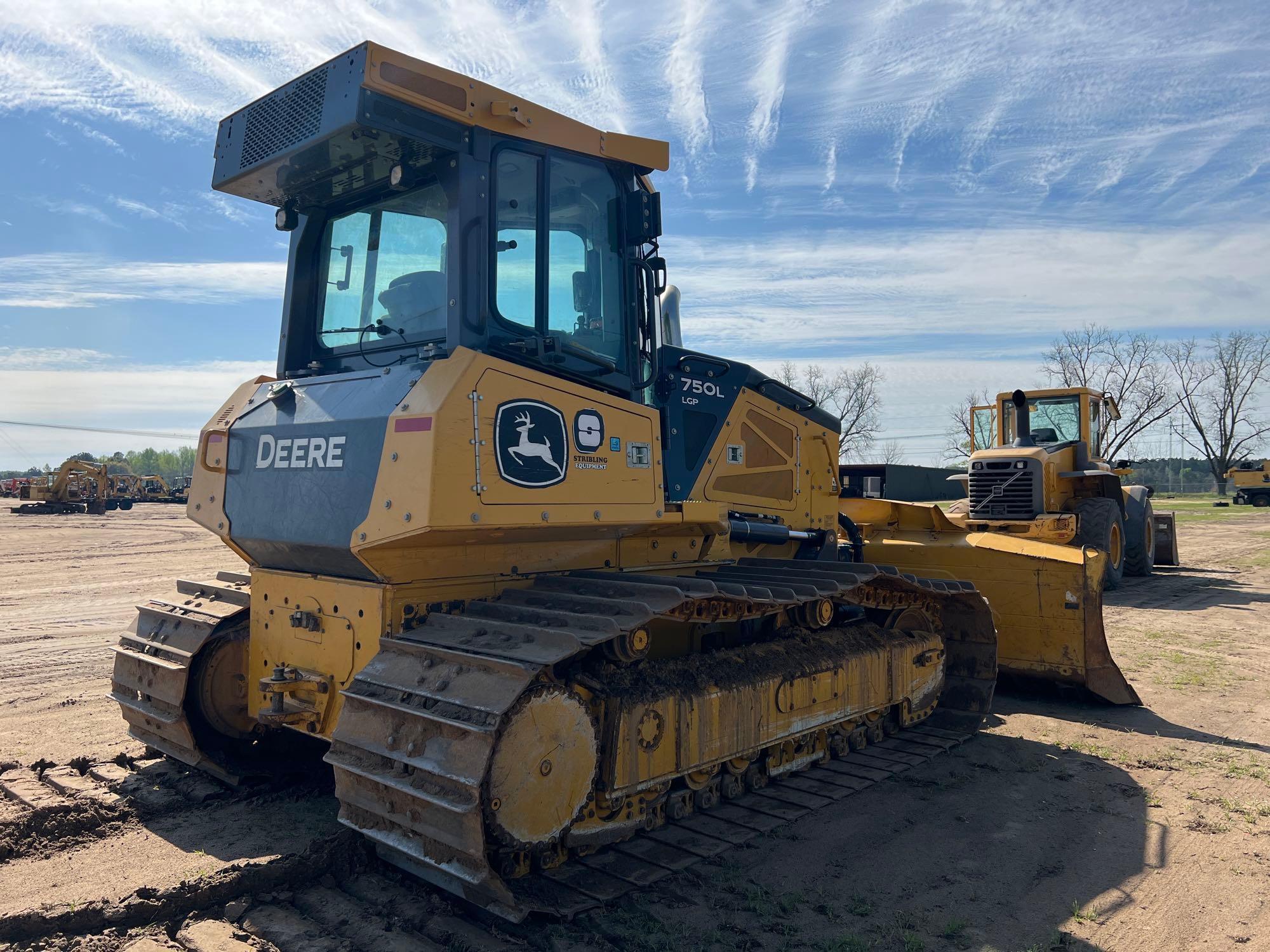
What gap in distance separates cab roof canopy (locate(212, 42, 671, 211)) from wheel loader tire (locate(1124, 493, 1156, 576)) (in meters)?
14.1

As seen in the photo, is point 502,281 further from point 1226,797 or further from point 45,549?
point 45,549

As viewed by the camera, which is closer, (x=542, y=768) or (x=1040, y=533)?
(x=542, y=768)

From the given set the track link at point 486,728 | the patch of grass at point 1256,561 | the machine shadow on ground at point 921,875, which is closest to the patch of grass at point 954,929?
the machine shadow on ground at point 921,875

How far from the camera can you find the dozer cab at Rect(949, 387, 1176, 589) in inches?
538

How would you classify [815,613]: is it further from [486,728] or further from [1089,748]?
[486,728]

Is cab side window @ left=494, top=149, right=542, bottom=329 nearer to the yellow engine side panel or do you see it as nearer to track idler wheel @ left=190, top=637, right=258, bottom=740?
the yellow engine side panel

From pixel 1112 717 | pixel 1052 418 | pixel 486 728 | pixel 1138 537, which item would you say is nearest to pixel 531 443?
pixel 486 728

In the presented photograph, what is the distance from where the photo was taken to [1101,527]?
13.7 meters

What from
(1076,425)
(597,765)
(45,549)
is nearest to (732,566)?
(597,765)

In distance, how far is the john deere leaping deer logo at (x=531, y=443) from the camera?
13.4 feet

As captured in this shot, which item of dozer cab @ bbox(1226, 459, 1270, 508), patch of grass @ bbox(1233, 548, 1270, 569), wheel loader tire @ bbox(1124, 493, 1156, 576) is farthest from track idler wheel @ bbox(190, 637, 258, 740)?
dozer cab @ bbox(1226, 459, 1270, 508)

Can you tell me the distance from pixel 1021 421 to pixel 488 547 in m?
12.8

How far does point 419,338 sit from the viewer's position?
453cm

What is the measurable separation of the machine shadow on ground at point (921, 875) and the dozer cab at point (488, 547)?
0.23 m
